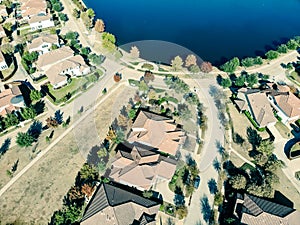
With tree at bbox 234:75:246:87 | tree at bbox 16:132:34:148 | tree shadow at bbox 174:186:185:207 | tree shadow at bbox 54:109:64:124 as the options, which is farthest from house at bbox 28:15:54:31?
tree shadow at bbox 174:186:185:207

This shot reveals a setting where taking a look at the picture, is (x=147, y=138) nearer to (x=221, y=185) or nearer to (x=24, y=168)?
(x=221, y=185)

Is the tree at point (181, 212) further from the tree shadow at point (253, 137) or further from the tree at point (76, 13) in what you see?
the tree at point (76, 13)

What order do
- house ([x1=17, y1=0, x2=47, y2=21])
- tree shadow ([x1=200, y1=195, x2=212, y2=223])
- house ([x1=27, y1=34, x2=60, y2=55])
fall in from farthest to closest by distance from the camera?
house ([x1=17, y1=0, x2=47, y2=21]), house ([x1=27, y1=34, x2=60, y2=55]), tree shadow ([x1=200, y1=195, x2=212, y2=223])

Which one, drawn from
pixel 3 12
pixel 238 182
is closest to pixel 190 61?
pixel 238 182

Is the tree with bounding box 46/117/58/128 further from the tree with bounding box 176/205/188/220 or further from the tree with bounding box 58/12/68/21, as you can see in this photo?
the tree with bounding box 58/12/68/21

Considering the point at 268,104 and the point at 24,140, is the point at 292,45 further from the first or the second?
the point at 24,140

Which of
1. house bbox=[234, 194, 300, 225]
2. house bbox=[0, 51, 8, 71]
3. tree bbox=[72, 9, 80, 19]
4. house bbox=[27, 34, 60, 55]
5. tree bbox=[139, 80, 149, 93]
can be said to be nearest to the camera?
house bbox=[234, 194, 300, 225]

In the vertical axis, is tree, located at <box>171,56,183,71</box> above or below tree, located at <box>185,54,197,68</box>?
below

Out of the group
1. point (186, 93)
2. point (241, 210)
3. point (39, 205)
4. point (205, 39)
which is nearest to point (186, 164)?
point (241, 210)
